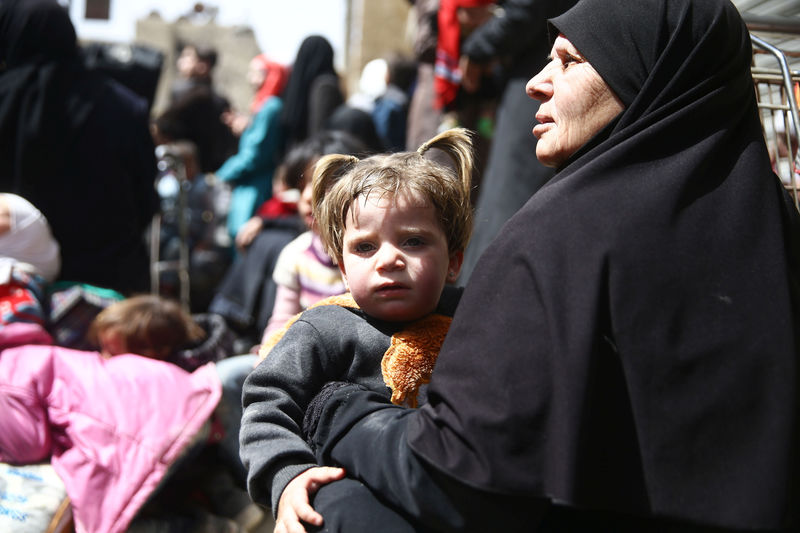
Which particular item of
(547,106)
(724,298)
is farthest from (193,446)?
(724,298)

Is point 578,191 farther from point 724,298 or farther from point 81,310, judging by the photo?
point 81,310

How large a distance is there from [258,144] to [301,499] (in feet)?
16.2

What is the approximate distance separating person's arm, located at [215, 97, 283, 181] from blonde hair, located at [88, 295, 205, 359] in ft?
9.06

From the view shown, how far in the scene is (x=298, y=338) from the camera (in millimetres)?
2037

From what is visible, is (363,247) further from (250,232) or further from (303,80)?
(303,80)

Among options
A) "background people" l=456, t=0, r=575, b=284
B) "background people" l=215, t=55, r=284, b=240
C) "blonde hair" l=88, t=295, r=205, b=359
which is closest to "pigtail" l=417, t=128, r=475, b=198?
"background people" l=456, t=0, r=575, b=284

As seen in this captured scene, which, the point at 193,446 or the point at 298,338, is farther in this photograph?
the point at 193,446

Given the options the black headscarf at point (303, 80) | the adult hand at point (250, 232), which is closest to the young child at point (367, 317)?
the adult hand at point (250, 232)

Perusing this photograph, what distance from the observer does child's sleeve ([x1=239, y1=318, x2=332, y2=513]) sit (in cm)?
189

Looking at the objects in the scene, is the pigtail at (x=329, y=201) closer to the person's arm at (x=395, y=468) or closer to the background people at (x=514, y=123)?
the person's arm at (x=395, y=468)

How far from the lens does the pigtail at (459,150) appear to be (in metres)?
2.32

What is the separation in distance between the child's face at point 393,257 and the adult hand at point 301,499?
44cm

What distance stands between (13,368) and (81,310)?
582 millimetres

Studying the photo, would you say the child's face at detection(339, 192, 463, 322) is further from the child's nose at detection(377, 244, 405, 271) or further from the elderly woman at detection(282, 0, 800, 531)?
the elderly woman at detection(282, 0, 800, 531)
